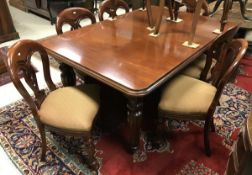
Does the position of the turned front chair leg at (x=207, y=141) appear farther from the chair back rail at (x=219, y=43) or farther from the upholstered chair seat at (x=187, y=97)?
the chair back rail at (x=219, y=43)

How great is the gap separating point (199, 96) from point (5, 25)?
3.35 metres

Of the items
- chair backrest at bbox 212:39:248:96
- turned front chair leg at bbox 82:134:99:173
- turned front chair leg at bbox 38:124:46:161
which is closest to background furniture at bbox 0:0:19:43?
turned front chair leg at bbox 38:124:46:161

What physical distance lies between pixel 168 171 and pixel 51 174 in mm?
842

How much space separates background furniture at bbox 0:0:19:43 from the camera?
3520 mm

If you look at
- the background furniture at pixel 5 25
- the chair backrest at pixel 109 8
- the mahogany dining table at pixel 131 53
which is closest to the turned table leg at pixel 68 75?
the mahogany dining table at pixel 131 53

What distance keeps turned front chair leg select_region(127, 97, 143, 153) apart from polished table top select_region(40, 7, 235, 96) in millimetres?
157

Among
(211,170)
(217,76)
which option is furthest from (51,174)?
(217,76)

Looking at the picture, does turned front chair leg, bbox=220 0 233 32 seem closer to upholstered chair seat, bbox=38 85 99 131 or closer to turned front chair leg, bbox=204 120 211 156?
turned front chair leg, bbox=204 120 211 156

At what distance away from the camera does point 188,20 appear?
222 centimetres

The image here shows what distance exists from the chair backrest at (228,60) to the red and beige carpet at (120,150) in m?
0.53

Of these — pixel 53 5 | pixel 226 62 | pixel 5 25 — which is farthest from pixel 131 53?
pixel 53 5

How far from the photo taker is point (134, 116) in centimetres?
148

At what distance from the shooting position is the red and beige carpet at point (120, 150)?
167 cm

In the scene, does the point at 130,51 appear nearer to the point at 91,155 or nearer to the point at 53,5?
the point at 91,155
